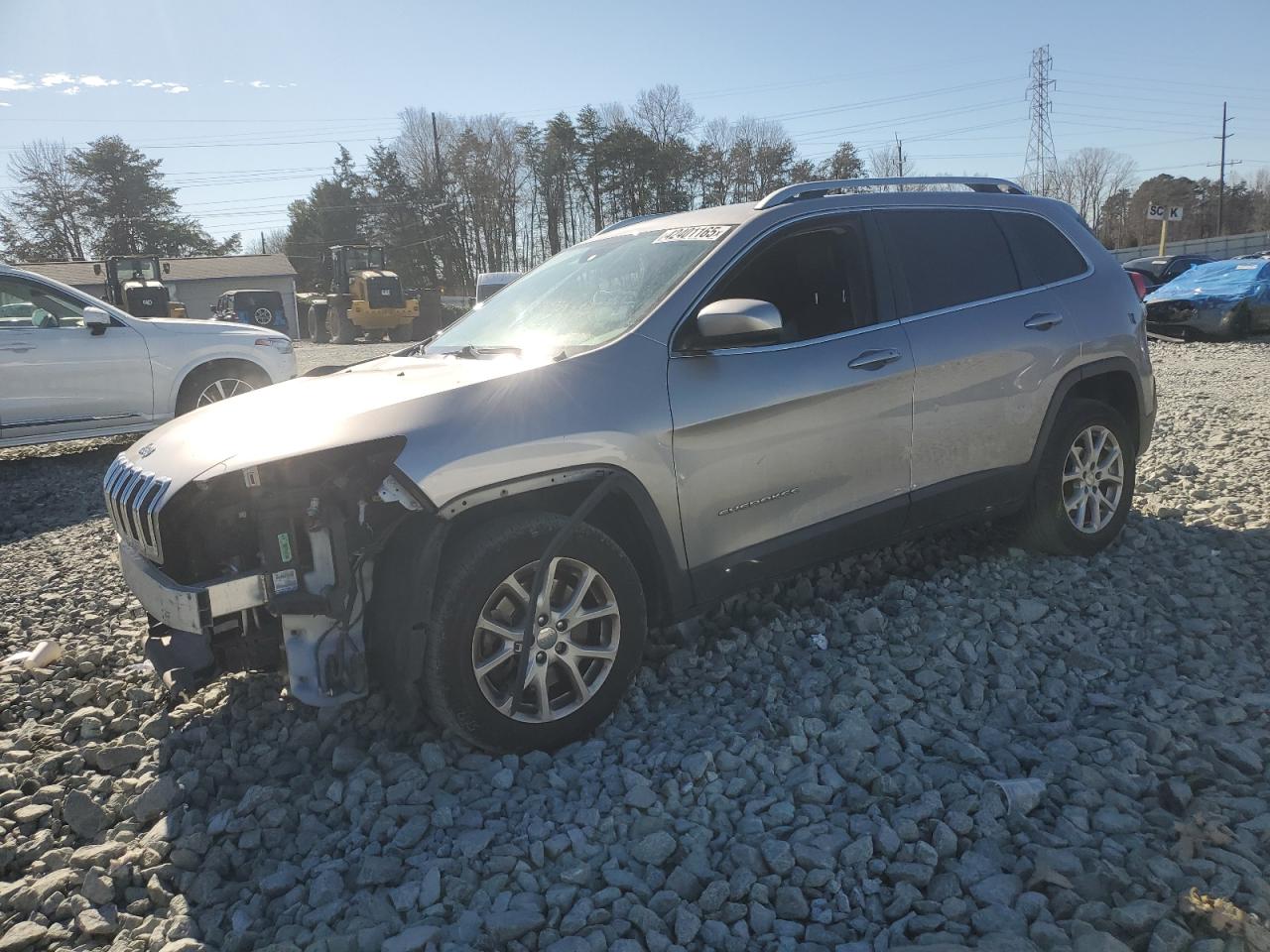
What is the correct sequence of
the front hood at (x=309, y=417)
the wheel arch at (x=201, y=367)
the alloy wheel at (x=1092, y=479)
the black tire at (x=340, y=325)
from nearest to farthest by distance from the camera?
the front hood at (x=309, y=417)
the alloy wheel at (x=1092, y=479)
the wheel arch at (x=201, y=367)
the black tire at (x=340, y=325)

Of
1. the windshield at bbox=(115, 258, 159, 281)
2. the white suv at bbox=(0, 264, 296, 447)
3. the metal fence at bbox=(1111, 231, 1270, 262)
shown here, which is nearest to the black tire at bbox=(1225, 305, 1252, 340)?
the white suv at bbox=(0, 264, 296, 447)

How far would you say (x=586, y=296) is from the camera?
153 inches

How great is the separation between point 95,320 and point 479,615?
24.3 feet

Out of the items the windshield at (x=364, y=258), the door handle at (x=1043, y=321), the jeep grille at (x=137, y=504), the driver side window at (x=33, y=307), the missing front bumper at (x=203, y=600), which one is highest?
the windshield at (x=364, y=258)

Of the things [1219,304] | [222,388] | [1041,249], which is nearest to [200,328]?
[222,388]

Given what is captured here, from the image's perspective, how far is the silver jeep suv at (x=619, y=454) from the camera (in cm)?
284

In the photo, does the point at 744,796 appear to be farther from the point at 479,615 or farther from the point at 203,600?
the point at 203,600

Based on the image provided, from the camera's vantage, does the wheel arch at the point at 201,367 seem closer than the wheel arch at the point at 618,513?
No

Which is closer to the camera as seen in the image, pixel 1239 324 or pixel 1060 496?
pixel 1060 496

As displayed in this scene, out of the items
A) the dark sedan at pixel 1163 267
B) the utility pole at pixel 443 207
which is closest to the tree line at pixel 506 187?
the utility pole at pixel 443 207

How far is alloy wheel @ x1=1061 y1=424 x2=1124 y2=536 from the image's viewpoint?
4.64 m

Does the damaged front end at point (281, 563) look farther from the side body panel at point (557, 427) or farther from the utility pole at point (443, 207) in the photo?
the utility pole at point (443, 207)

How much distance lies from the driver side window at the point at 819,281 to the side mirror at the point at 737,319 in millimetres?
528

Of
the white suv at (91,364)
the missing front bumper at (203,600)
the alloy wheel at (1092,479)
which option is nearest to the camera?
the missing front bumper at (203,600)
